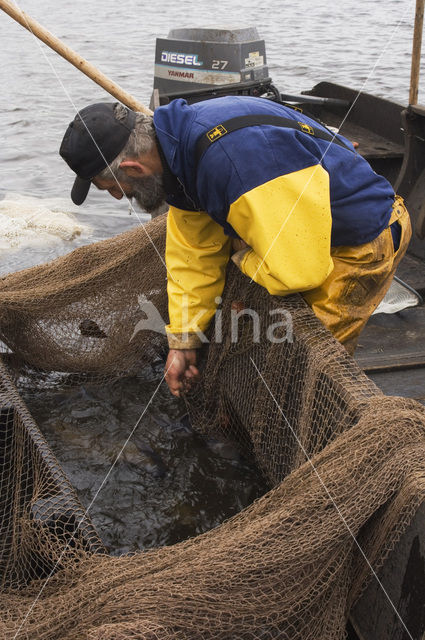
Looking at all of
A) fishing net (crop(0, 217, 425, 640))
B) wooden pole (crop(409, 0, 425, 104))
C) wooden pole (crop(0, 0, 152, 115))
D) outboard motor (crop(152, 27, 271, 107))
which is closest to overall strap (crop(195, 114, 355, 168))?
fishing net (crop(0, 217, 425, 640))

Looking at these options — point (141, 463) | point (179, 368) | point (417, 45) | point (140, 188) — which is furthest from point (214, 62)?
point (141, 463)

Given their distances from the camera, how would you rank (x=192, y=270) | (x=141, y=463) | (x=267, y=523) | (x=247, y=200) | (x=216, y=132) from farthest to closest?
(x=141, y=463) → (x=192, y=270) → (x=216, y=132) → (x=247, y=200) → (x=267, y=523)

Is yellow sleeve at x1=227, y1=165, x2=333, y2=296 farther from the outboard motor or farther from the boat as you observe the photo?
the outboard motor

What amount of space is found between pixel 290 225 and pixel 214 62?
449cm

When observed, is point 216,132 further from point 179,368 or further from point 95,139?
point 179,368

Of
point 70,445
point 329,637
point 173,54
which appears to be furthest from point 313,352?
point 173,54

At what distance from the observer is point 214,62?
6.73 metres

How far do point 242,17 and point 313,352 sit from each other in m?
19.7

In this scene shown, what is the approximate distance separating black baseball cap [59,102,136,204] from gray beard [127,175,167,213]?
172 mm

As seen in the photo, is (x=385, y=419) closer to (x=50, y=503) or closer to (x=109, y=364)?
(x=50, y=503)

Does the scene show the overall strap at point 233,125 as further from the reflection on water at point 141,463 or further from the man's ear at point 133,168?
the reflection on water at point 141,463

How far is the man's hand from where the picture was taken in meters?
3.68

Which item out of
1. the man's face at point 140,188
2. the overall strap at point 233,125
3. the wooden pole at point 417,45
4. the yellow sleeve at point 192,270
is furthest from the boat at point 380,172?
the overall strap at point 233,125

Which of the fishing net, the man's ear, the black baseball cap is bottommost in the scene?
the fishing net
